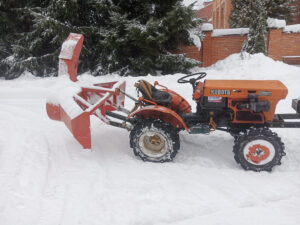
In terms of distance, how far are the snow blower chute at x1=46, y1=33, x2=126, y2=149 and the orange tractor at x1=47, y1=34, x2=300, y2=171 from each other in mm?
11

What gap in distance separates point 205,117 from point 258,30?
681 cm

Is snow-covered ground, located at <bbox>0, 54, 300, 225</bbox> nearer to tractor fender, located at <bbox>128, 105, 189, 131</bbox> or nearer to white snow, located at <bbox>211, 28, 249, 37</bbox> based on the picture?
tractor fender, located at <bbox>128, 105, 189, 131</bbox>

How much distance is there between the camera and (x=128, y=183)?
9.45 feet

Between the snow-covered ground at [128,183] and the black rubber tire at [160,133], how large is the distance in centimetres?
11

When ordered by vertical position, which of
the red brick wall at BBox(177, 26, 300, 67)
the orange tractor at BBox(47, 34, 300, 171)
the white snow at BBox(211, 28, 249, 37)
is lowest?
the orange tractor at BBox(47, 34, 300, 171)

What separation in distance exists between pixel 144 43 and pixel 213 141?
4.80 metres

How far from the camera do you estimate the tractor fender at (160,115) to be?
334 centimetres

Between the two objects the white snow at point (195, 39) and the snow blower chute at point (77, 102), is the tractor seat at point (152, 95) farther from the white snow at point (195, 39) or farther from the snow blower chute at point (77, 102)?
the white snow at point (195, 39)

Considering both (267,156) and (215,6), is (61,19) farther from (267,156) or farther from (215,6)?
(215,6)

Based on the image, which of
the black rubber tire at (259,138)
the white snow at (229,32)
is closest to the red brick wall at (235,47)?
the white snow at (229,32)

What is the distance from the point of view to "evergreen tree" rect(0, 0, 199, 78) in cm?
796

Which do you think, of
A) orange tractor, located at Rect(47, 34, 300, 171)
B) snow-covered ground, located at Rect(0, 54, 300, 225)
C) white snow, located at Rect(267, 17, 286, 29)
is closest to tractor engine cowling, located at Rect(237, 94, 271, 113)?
orange tractor, located at Rect(47, 34, 300, 171)

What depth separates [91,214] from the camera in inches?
93.4

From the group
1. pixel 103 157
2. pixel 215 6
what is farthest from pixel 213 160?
Result: pixel 215 6
